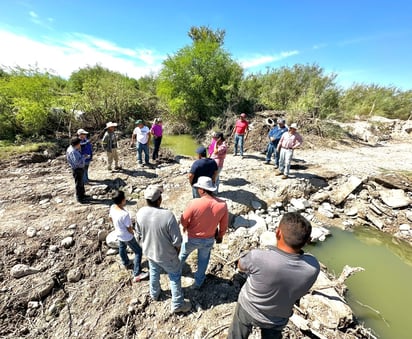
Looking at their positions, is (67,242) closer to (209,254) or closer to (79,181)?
(79,181)

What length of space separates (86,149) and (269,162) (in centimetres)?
605

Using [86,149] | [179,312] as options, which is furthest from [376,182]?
[86,149]

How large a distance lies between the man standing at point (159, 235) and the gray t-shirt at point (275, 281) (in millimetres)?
987

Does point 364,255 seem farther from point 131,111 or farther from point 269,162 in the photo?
point 131,111

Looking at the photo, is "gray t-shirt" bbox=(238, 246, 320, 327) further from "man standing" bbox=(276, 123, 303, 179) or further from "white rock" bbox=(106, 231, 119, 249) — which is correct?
"man standing" bbox=(276, 123, 303, 179)

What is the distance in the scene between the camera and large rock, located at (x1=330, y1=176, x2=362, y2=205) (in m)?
6.37

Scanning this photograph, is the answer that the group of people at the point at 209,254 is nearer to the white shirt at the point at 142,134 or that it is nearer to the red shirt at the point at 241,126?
the white shirt at the point at 142,134

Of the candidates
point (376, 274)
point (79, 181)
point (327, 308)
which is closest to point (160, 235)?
point (327, 308)

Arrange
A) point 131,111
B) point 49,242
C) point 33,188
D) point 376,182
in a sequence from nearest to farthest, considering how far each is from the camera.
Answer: point 49,242 → point 33,188 → point 376,182 → point 131,111

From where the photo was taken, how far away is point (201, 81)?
1346 centimetres

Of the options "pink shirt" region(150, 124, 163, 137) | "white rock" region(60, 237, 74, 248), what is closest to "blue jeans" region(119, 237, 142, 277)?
"white rock" region(60, 237, 74, 248)

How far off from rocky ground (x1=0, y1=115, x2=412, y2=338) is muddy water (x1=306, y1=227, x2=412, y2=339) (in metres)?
0.56

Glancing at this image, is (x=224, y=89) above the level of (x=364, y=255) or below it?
above

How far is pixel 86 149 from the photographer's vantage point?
594 centimetres
